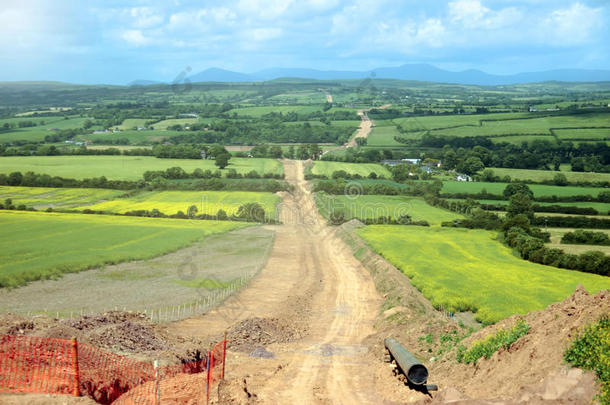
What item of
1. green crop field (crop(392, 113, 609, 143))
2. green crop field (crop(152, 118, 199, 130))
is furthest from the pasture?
green crop field (crop(152, 118, 199, 130))

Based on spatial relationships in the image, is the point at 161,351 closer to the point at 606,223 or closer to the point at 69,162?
the point at 606,223

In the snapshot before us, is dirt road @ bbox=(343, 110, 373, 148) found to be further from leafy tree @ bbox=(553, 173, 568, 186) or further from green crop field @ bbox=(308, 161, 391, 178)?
leafy tree @ bbox=(553, 173, 568, 186)

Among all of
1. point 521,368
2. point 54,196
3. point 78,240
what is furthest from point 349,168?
point 521,368

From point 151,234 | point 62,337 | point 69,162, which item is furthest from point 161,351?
point 69,162

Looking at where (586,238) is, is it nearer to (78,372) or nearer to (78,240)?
(78,240)

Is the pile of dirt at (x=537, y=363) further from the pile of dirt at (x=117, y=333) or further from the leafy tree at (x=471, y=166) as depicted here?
the leafy tree at (x=471, y=166)

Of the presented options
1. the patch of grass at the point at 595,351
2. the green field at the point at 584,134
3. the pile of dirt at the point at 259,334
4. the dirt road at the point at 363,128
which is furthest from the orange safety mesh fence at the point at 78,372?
the dirt road at the point at 363,128
